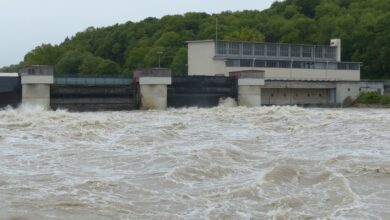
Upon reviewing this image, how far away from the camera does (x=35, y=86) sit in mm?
45250

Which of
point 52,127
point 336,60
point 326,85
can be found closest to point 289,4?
point 336,60

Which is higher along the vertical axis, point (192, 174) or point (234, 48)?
point (234, 48)

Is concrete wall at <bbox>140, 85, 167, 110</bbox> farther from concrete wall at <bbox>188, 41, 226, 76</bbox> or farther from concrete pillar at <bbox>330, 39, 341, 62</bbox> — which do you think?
concrete pillar at <bbox>330, 39, 341, 62</bbox>

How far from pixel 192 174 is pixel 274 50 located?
51.0 metres

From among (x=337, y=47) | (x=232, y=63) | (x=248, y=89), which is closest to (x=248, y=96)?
(x=248, y=89)

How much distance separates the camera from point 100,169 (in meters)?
16.7

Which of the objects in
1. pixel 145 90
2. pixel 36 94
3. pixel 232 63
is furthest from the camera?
pixel 232 63

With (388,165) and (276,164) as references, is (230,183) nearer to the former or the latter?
(276,164)

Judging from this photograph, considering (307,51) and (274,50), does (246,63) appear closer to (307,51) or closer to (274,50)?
(274,50)

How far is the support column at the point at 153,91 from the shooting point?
163 ft

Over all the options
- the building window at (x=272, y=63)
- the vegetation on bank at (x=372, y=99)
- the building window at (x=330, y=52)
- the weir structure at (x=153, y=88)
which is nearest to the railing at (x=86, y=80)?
the weir structure at (x=153, y=88)

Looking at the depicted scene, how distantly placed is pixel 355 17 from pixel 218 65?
154 feet

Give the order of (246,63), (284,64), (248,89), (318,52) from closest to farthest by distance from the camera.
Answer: (248,89)
(246,63)
(284,64)
(318,52)

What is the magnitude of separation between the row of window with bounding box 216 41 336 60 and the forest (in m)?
15.2
